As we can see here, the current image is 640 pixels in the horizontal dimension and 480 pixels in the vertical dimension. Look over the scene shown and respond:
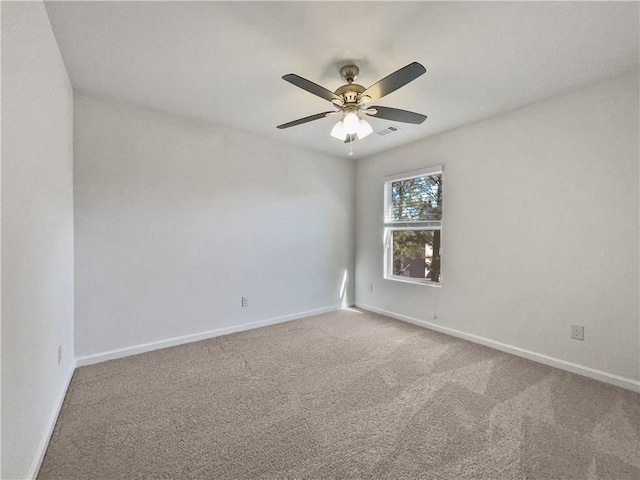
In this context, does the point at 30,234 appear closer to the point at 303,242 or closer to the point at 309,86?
the point at 309,86

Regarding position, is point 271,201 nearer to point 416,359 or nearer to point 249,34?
point 249,34

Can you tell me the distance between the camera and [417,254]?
3898 millimetres

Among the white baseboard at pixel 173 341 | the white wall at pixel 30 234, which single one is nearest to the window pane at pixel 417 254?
the white baseboard at pixel 173 341

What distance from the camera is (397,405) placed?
1.99m

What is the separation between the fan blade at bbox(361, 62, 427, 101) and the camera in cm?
161

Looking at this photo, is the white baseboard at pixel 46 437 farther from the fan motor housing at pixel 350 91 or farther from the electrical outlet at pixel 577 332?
the electrical outlet at pixel 577 332

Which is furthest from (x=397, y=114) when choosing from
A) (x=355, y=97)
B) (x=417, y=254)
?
(x=417, y=254)

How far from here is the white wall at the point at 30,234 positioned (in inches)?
45.6

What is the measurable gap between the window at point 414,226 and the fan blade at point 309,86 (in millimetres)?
1979

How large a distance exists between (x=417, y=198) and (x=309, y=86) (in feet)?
8.10

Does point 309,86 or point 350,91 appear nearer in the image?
point 309,86

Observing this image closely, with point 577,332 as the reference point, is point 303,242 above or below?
above

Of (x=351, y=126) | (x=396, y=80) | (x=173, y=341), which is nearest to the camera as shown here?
(x=396, y=80)

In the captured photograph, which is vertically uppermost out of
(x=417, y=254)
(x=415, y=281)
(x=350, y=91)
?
(x=350, y=91)
